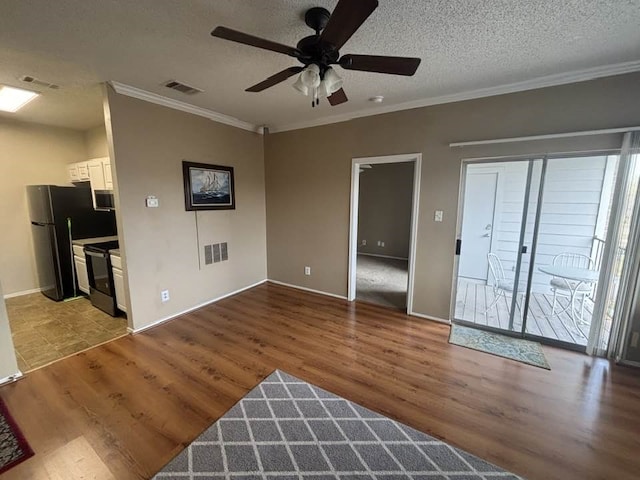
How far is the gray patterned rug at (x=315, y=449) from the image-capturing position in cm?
150

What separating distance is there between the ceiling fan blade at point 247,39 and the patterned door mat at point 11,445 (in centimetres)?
268

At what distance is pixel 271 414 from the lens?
6.29 feet

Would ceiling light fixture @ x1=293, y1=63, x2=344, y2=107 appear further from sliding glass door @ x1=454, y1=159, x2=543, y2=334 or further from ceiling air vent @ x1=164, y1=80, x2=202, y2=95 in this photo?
sliding glass door @ x1=454, y1=159, x2=543, y2=334

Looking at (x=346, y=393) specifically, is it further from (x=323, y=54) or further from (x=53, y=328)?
(x=53, y=328)

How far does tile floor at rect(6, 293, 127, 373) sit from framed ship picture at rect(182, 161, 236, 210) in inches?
69.0

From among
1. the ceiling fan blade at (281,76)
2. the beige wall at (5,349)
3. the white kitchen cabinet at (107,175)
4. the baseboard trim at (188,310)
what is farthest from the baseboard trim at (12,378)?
the ceiling fan blade at (281,76)

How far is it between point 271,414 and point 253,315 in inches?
68.9

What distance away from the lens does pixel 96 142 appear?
4469mm

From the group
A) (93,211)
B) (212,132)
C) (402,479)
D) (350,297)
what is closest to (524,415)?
(402,479)

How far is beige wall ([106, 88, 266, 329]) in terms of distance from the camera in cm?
286

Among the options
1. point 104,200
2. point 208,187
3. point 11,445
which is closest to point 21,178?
point 104,200

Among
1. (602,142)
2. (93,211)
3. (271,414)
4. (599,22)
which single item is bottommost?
(271,414)

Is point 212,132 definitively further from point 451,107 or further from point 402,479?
point 402,479

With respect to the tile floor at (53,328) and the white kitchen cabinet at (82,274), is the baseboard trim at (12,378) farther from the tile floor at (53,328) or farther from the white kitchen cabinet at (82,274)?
the white kitchen cabinet at (82,274)
